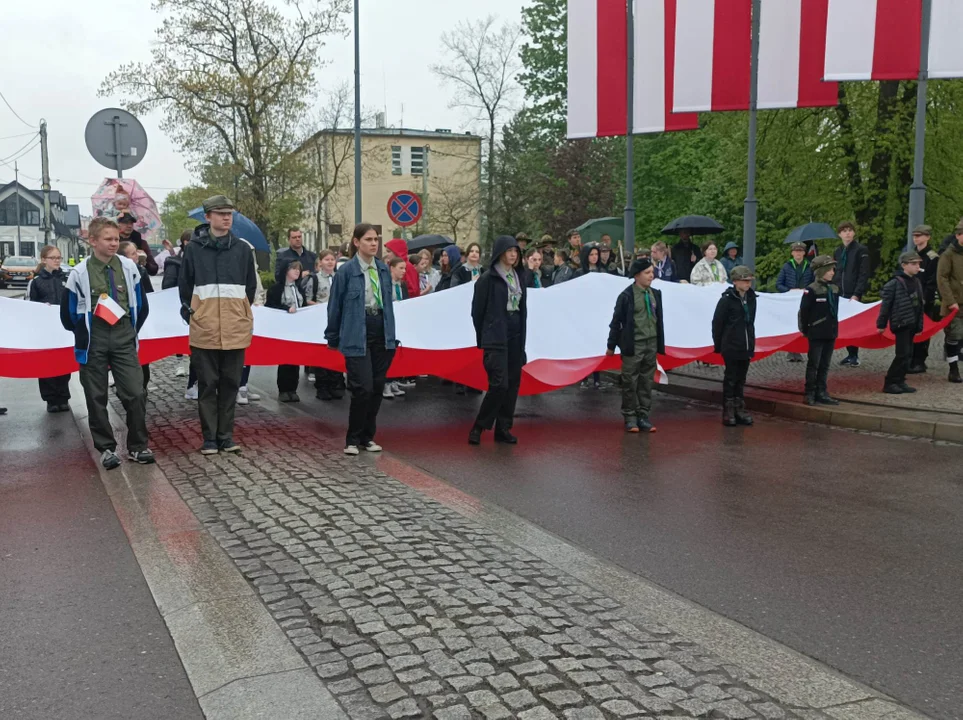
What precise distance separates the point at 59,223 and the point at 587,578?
425 feet

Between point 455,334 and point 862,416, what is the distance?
4227 mm

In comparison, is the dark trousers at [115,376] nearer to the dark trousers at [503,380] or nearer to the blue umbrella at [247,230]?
the dark trousers at [503,380]

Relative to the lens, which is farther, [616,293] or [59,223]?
[59,223]

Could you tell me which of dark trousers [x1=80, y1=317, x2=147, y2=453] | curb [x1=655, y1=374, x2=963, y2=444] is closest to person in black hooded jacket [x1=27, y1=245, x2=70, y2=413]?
dark trousers [x1=80, y1=317, x2=147, y2=453]

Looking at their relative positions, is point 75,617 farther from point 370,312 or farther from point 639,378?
point 639,378

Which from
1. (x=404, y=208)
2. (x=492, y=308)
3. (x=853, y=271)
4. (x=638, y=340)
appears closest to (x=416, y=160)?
(x=404, y=208)

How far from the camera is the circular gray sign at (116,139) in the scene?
427 inches

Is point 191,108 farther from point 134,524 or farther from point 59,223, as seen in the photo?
point 59,223

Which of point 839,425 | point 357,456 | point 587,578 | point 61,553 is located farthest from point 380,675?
point 839,425

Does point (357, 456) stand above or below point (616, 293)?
below

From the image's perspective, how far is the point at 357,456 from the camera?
834cm

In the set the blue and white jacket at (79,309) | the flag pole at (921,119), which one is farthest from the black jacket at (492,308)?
the flag pole at (921,119)

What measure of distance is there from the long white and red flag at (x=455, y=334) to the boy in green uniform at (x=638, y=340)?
0.70 meters

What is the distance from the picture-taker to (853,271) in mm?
13547
